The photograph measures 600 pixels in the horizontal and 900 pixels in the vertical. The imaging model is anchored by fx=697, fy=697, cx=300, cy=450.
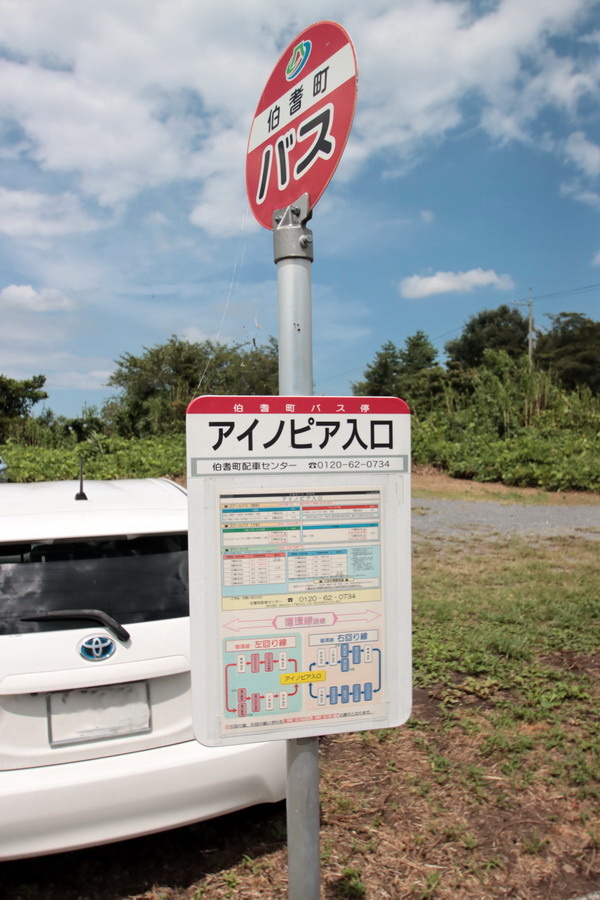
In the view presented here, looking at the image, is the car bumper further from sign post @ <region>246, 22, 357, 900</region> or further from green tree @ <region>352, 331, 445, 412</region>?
green tree @ <region>352, 331, 445, 412</region>

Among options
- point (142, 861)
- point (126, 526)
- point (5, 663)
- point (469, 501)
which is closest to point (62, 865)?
point (142, 861)

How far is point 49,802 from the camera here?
2211 mm

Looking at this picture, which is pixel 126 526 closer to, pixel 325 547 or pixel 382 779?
pixel 325 547

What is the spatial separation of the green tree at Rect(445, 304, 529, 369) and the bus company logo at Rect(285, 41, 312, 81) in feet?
171

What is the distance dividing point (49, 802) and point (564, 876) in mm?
1843

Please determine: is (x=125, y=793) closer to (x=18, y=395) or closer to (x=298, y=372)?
(x=298, y=372)

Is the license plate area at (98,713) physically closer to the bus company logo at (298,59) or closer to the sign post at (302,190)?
the sign post at (302,190)

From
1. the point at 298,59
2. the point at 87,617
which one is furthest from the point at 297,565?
the point at 298,59

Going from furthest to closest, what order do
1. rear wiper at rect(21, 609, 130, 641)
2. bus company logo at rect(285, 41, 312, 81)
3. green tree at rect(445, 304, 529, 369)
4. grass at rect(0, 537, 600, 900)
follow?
1. green tree at rect(445, 304, 529, 369)
2. grass at rect(0, 537, 600, 900)
3. rear wiper at rect(21, 609, 130, 641)
4. bus company logo at rect(285, 41, 312, 81)

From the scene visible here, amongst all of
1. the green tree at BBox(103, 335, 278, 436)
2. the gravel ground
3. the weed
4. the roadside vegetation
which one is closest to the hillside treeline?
the roadside vegetation

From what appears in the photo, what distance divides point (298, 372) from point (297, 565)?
55 cm

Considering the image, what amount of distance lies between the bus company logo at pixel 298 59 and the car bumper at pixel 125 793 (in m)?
2.25

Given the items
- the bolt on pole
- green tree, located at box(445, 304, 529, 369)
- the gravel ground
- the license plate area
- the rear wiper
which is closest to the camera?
the bolt on pole

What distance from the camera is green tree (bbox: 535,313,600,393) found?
154 ft
